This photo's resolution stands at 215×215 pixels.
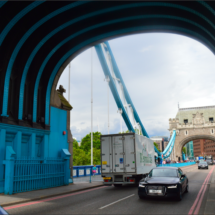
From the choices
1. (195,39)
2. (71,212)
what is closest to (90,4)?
(195,39)

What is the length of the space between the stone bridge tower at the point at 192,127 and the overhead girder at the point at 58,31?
241 feet

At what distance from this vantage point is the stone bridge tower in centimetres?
8288

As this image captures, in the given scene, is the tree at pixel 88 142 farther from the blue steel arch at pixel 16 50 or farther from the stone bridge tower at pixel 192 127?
the blue steel arch at pixel 16 50

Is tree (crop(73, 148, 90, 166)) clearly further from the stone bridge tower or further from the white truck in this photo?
the white truck

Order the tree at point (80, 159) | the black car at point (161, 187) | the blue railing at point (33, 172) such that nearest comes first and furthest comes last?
the black car at point (161, 187)
the blue railing at point (33, 172)
the tree at point (80, 159)

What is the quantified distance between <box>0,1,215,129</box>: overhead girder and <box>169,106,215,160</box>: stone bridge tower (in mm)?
73525

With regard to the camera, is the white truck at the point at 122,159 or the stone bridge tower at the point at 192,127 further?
the stone bridge tower at the point at 192,127

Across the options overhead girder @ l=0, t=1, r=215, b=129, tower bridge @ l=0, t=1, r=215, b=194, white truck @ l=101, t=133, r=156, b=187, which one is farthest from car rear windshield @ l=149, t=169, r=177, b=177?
overhead girder @ l=0, t=1, r=215, b=129

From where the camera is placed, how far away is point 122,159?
48.6 feet

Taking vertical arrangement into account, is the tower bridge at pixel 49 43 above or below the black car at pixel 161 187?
above

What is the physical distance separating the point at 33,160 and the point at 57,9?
8245 millimetres

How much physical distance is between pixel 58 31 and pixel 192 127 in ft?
256

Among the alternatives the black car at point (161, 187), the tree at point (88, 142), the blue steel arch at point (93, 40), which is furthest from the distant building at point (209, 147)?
the black car at point (161, 187)

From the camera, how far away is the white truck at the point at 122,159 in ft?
47.7
